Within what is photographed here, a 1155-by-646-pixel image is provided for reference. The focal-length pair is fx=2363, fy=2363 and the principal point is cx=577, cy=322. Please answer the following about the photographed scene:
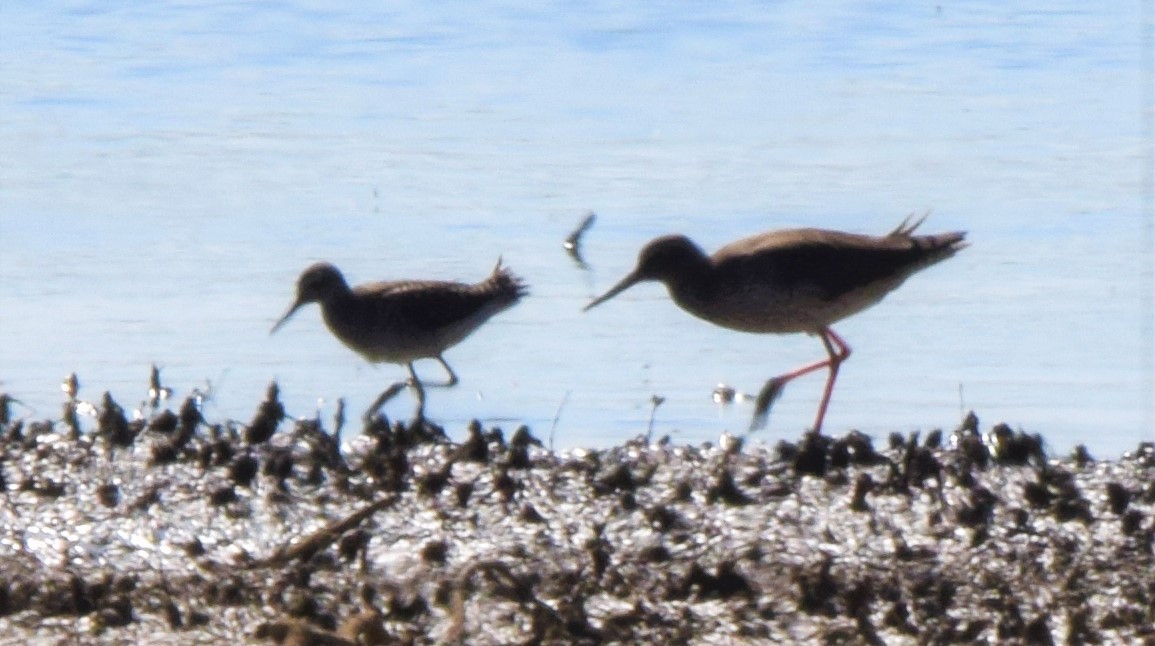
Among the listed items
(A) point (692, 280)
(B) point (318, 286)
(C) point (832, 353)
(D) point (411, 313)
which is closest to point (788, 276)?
(A) point (692, 280)

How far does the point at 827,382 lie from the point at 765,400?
1.57ft

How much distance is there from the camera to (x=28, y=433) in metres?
8.86

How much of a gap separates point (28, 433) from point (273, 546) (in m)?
1.82

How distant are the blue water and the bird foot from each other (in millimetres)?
138

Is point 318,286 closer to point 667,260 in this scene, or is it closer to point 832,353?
point 667,260

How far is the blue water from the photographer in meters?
10.8

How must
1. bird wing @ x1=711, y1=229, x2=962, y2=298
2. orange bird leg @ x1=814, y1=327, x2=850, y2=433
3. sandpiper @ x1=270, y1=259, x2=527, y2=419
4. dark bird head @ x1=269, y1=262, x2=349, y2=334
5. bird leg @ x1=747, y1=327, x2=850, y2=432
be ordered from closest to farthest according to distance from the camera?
bird leg @ x1=747, y1=327, x2=850, y2=432 → bird wing @ x1=711, y1=229, x2=962, y2=298 → orange bird leg @ x1=814, y1=327, x2=850, y2=433 → sandpiper @ x1=270, y1=259, x2=527, y2=419 → dark bird head @ x1=269, y1=262, x2=349, y2=334

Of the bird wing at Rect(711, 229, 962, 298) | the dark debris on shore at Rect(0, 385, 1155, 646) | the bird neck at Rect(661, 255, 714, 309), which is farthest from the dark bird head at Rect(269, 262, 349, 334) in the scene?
the dark debris on shore at Rect(0, 385, 1155, 646)

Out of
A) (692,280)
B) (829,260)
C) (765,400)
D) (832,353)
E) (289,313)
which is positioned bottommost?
(765,400)

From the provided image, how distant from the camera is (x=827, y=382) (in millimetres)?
10664

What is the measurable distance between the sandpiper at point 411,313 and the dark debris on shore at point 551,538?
210cm

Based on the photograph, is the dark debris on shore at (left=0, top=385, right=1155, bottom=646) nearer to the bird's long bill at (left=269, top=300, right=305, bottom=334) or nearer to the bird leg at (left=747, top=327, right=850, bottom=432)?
the bird leg at (left=747, top=327, right=850, bottom=432)

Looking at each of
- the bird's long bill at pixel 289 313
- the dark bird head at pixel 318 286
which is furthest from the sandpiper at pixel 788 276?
the bird's long bill at pixel 289 313

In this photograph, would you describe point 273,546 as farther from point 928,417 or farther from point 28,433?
point 928,417
